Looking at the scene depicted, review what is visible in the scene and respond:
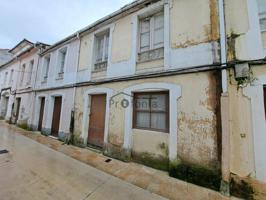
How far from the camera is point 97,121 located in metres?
5.87

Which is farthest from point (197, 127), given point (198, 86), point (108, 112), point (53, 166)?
point (53, 166)

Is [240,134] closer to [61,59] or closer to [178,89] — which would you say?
[178,89]

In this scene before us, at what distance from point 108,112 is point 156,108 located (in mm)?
1881

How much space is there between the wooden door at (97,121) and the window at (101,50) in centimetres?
131

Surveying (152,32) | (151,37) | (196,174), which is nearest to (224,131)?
(196,174)

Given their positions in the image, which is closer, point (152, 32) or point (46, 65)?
point (152, 32)

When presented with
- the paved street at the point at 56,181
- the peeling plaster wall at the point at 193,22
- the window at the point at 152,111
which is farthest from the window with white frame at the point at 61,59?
the peeling plaster wall at the point at 193,22

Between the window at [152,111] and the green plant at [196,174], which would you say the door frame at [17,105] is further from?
the green plant at [196,174]

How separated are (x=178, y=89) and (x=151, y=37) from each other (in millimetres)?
2146

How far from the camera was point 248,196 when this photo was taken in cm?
280

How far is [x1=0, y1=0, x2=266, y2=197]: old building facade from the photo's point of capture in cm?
305

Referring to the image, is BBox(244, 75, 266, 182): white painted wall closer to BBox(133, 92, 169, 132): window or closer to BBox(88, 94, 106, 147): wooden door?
BBox(133, 92, 169, 132): window

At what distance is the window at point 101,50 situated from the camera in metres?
6.06

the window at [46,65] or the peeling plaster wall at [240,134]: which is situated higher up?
the window at [46,65]
